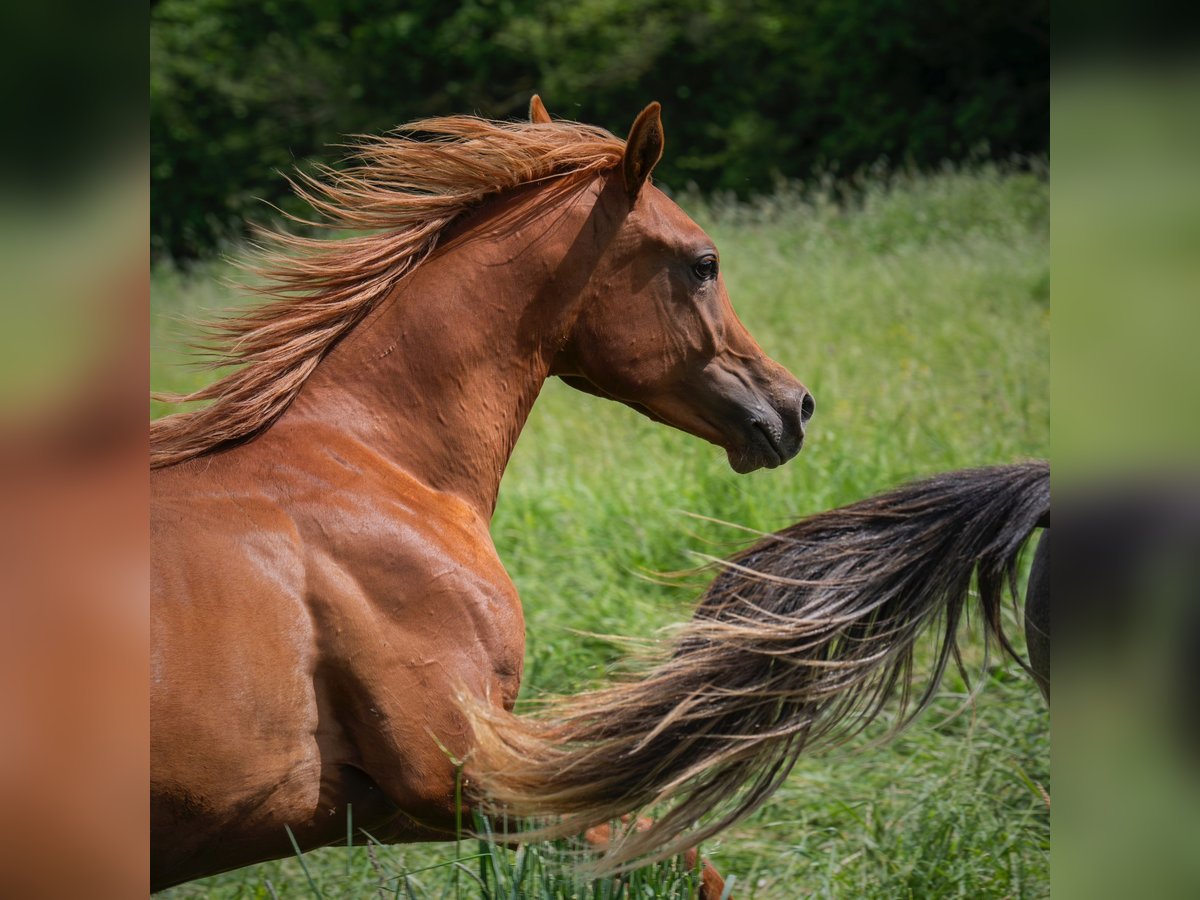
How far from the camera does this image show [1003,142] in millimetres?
15672

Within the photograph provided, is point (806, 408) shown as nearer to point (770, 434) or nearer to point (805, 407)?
point (805, 407)

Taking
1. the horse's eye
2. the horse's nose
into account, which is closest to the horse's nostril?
the horse's nose

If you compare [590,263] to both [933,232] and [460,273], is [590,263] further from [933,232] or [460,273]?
[933,232]

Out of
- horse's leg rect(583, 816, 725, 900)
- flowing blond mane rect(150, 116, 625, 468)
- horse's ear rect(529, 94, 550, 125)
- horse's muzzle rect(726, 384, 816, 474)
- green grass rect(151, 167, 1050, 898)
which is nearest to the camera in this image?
flowing blond mane rect(150, 116, 625, 468)

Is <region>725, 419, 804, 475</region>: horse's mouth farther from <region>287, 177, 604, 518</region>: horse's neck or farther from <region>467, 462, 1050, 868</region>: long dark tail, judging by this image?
<region>287, 177, 604, 518</region>: horse's neck

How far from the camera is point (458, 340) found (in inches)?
87.4

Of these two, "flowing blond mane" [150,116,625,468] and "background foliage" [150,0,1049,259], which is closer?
"flowing blond mane" [150,116,625,468]

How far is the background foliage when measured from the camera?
1655 cm

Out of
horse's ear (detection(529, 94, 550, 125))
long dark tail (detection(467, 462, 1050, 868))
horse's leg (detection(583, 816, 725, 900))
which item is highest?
horse's ear (detection(529, 94, 550, 125))

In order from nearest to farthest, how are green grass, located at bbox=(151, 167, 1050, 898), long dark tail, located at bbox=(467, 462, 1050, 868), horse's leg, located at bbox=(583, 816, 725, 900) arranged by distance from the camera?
1. long dark tail, located at bbox=(467, 462, 1050, 868)
2. horse's leg, located at bbox=(583, 816, 725, 900)
3. green grass, located at bbox=(151, 167, 1050, 898)

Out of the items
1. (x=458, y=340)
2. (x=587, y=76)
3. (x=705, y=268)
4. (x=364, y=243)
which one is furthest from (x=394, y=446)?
(x=587, y=76)

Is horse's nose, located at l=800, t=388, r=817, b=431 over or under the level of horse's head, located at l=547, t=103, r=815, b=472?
under

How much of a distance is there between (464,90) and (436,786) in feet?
54.8
